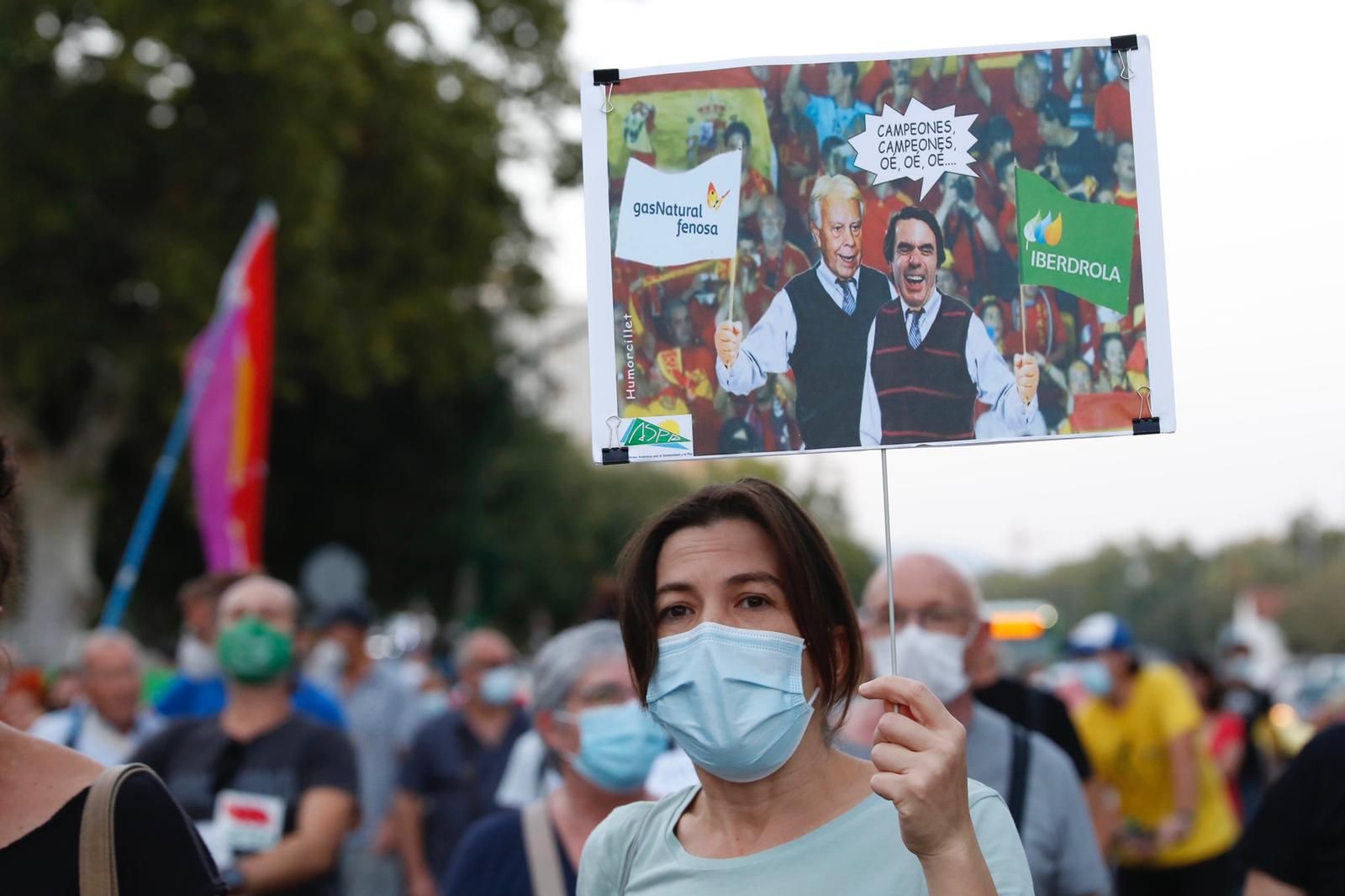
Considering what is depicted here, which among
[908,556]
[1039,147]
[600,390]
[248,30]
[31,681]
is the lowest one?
[31,681]

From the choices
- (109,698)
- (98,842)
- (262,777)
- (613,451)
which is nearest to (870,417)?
(613,451)

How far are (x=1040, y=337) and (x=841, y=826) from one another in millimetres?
810

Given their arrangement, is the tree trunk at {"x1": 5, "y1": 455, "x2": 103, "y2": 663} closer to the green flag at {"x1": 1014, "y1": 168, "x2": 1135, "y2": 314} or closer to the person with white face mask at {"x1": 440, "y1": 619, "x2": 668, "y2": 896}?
the person with white face mask at {"x1": 440, "y1": 619, "x2": 668, "y2": 896}

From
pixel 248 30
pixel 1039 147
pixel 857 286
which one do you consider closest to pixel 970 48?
pixel 1039 147

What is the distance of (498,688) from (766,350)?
6.45m

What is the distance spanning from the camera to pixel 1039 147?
2666 mm

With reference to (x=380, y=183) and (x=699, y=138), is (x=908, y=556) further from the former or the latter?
(x=380, y=183)

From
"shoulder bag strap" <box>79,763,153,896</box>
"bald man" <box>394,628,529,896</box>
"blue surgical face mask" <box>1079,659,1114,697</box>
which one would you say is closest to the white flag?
"shoulder bag strap" <box>79,763,153,896</box>

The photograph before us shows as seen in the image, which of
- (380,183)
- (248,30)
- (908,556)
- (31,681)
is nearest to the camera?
(908,556)

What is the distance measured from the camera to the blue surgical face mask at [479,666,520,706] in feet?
29.1

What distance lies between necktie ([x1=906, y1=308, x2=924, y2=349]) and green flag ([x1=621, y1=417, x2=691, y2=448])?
377 mm

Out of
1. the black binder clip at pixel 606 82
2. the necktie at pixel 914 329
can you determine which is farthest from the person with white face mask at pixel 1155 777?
the black binder clip at pixel 606 82

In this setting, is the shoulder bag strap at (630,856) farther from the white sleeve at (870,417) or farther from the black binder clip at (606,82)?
the black binder clip at (606,82)

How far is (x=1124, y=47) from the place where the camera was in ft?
8.70
